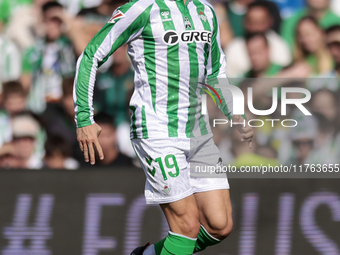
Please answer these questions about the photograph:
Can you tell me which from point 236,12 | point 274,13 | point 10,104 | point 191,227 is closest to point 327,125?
point 274,13

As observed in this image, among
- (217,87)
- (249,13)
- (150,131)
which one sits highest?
(249,13)

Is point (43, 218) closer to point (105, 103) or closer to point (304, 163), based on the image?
point (105, 103)

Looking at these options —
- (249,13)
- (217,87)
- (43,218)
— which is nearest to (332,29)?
(249,13)

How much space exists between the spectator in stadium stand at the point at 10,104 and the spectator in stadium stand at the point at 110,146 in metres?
0.74

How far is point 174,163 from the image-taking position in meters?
2.58

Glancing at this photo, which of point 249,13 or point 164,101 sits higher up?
point 249,13

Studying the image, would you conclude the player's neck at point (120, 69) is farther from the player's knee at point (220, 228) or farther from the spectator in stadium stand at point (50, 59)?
the player's knee at point (220, 228)

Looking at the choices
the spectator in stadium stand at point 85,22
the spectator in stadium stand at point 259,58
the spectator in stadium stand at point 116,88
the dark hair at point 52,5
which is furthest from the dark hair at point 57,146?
the spectator in stadium stand at point 259,58

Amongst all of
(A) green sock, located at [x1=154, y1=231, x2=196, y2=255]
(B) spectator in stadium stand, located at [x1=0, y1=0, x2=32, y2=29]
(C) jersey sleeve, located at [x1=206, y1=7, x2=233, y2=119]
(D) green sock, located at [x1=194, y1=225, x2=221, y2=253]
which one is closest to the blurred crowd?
(B) spectator in stadium stand, located at [x1=0, y1=0, x2=32, y2=29]

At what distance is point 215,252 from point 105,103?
1.84 meters

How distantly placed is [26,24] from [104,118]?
3.97 ft

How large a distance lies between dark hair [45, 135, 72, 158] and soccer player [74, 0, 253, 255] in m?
1.81

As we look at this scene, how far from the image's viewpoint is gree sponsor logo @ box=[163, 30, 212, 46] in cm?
261

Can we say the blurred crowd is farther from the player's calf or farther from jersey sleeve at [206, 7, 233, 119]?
the player's calf
